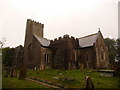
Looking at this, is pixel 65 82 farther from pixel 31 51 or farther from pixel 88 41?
pixel 31 51

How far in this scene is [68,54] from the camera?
30.4 metres

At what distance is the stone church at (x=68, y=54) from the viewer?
30172 millimetres

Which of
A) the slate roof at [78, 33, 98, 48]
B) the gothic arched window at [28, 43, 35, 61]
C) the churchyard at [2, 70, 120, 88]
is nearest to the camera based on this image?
the churchyard at [2, 70, 120, 88]

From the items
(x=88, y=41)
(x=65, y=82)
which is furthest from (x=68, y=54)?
(x=65, y=82)

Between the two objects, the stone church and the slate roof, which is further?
the slate roof

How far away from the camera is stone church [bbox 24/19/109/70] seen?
Answer: 30172mm

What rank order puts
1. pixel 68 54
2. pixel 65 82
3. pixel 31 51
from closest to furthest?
pixel 65 82, pixel 68 54, pixel 31 51

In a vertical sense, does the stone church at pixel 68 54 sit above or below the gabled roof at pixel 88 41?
below

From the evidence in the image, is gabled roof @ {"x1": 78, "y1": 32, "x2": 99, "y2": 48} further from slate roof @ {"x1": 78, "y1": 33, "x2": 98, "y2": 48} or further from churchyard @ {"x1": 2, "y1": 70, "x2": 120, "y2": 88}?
churchyard @ {"x1": 2, "y1": 70, "x2": 120, "y2": 88}

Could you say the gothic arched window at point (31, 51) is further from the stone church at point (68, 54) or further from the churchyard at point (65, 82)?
the churchyard at point (65, 82)

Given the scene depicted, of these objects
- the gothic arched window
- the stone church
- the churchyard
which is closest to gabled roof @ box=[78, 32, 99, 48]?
the stone church

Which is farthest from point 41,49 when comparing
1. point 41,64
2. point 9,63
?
point 9,63

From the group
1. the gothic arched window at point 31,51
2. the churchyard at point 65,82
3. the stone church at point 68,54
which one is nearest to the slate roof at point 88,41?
the stone church at point 68,54

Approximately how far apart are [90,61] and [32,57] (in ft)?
50.4
